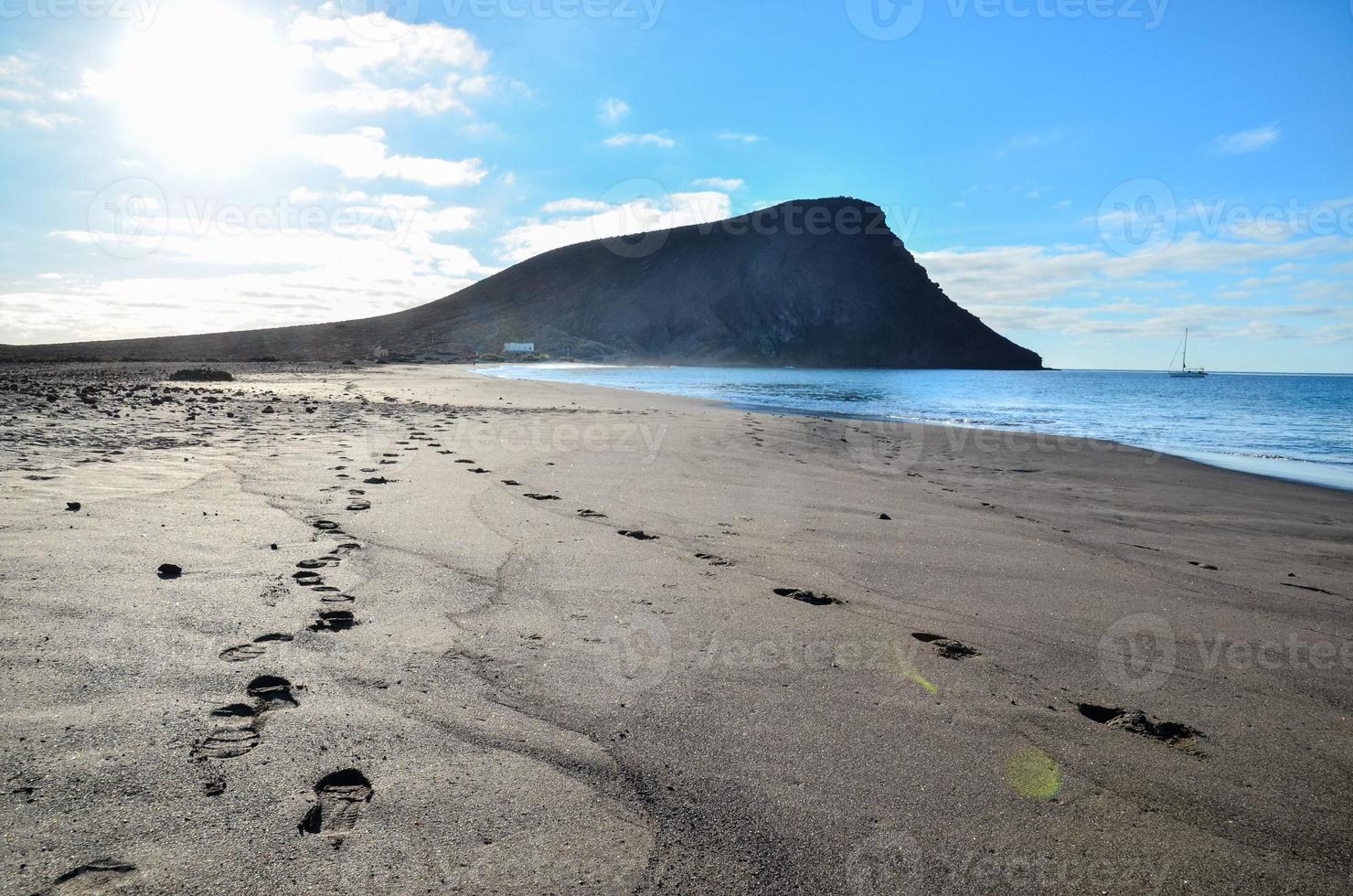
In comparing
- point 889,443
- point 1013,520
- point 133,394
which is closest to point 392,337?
point 133,394

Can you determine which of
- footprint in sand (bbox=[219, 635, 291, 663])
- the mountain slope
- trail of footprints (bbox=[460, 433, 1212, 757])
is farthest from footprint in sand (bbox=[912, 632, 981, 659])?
the mountain slope

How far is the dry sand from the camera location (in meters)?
1.73

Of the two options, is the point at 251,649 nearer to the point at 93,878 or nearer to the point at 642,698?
the point at 93,878

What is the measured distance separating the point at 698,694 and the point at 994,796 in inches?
39.4

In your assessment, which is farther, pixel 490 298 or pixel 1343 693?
pixel 490 298

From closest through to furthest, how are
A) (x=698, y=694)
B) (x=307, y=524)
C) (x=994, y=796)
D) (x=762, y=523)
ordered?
(x=994, y=796) < (x=698, y=694) < (x=307, y=524) < (x=762, y=523)

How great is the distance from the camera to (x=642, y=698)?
8.27 feet

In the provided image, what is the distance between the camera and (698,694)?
2561mm

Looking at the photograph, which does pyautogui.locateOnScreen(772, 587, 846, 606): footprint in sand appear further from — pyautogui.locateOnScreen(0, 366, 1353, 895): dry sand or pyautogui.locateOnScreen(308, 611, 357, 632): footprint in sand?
pyautogui.locateOnScreen(308, 611, 357, 632): footprint in sand

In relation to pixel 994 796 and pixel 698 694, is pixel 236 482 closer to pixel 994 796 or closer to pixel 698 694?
pixel 698 694

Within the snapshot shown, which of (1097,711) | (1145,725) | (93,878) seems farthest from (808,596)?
(93,878)

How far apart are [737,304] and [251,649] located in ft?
401

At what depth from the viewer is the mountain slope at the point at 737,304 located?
102m

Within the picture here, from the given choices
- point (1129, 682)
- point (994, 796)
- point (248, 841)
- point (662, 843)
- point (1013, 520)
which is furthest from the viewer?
point (1013, 520)
